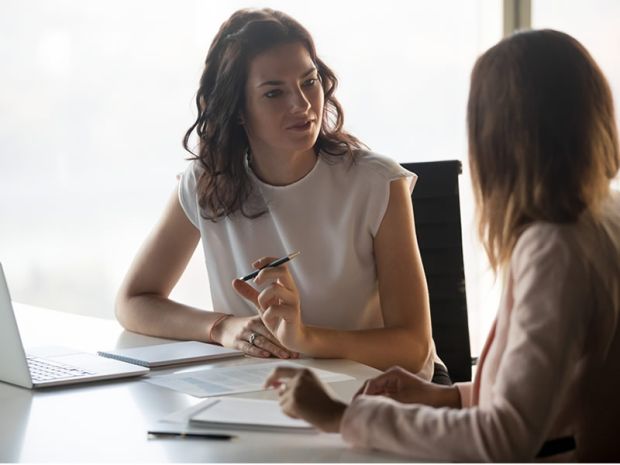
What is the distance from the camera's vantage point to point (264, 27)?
2.42 meters

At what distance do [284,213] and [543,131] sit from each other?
1.25 metres

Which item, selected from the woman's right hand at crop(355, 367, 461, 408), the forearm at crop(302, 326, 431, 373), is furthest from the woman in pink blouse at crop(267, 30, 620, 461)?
the forearm at crop(302, 326, 431, 373)

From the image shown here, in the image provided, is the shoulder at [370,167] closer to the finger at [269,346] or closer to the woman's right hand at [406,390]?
the finger at [269,346]

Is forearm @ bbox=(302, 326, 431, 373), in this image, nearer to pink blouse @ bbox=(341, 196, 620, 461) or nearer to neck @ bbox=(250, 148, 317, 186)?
neck @ bbox=(250, 148, 317, 186)

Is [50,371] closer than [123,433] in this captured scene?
No

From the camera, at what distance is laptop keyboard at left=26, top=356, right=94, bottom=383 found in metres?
1.87

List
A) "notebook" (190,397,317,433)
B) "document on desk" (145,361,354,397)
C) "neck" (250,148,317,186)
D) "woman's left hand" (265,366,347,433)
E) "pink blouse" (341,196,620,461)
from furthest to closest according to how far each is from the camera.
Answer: "neck" (250,148,317,186)
"document on desk" (145,361,354,397)
"notebook" (190,397,317,433)
"woman's left hand" (265,366,347,433)
"pink blouse" (341,196,620,461)

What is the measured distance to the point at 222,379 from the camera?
1846 millimetres

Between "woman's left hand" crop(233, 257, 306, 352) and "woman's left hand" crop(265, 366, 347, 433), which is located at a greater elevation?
"woman's left hand" crop(233, 257, 306, 352)

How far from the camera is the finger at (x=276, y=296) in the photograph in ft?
6.28

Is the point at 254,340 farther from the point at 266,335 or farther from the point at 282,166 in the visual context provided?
the point at 282,166

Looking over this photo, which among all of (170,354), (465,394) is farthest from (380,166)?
(465,394)

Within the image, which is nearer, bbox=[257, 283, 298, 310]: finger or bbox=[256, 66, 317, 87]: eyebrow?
bbox=[257, 283, 298, 310]: finger

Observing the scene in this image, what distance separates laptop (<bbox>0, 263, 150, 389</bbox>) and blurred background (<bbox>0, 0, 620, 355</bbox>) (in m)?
2.13
